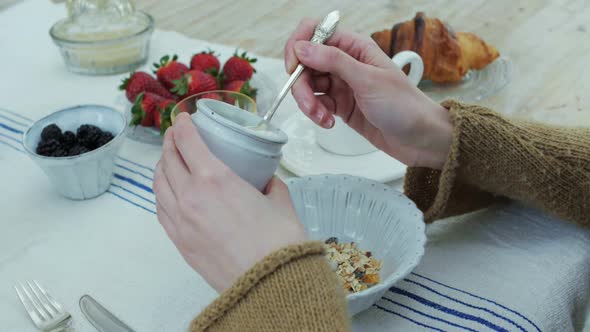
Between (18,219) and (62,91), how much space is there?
1.08 ft

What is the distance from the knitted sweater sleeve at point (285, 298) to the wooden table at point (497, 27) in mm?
569

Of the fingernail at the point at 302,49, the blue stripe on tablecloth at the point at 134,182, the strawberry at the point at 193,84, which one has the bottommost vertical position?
the blue stripe on tablecloth at the point at 134,182

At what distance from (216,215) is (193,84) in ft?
1.36

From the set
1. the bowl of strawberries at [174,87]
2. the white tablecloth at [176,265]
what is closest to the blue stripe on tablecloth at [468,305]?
the white tablecloth at [176,265]

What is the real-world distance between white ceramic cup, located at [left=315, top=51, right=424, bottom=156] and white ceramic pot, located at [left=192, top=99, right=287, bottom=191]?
261 millimetres

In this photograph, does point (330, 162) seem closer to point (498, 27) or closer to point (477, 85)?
point (477, 85)

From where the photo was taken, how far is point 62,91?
96 centimetres

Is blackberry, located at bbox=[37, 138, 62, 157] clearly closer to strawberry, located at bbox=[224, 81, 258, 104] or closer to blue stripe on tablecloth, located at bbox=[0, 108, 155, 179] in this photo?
blue stripe on tablecloth, located at bbox=[0, 108, 155, 179]

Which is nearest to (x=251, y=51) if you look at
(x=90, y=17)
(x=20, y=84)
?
(x=90, y=17)

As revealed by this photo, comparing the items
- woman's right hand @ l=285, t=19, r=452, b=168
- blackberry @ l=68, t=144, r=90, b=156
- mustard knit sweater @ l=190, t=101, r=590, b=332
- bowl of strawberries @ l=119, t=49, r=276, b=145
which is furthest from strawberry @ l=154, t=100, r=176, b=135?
mustard knit sweater @ l=190, t=101, r=590, b=332

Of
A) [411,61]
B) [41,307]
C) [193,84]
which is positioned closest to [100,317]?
[41,307]

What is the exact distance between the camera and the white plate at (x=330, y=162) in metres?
0.72

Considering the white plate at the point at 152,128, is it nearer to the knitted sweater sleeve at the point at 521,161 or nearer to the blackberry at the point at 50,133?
the blackberry at the point at 50,133

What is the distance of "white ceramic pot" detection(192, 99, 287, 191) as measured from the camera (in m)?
0.47
